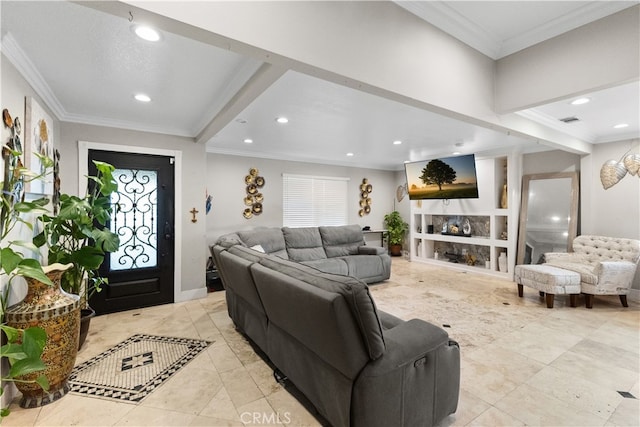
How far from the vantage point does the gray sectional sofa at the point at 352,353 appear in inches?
56.6

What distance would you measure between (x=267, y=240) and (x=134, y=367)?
258 cm

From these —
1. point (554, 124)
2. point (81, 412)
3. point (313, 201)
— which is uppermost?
point (554, 124)

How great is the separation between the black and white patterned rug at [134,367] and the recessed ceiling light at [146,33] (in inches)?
96.9

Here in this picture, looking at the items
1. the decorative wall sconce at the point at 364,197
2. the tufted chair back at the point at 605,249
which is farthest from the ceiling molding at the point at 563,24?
the decorative wall sconce at the point at 364,197

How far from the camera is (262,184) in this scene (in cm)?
576

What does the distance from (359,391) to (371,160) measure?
5.77 meters

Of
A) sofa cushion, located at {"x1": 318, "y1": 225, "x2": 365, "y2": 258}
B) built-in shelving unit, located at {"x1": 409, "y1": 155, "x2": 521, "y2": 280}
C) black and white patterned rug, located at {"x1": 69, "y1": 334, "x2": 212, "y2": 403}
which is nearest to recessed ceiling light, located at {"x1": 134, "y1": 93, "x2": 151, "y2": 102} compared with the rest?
black and white patterned rug, located at {"x1": 69, "y1": 334, "x2": 212, "y2": 403}

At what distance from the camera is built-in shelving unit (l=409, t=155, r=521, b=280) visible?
5.30m

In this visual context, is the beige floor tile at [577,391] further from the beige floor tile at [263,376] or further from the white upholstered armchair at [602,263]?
the white upholstered armchair at [602,263]

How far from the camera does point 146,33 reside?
1.80 meters

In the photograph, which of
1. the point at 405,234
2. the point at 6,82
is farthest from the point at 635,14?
the point at 405,234

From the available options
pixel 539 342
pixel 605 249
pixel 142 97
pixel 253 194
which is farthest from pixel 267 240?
pixel 605 249

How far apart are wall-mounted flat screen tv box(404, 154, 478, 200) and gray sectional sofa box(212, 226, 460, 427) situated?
4065 millimetres

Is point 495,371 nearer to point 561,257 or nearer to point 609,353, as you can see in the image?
point 609,353
